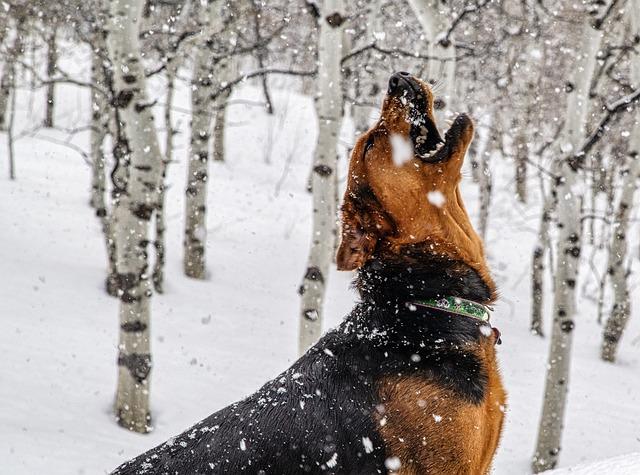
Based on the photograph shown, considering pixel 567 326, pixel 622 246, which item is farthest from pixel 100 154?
pixel 622 246

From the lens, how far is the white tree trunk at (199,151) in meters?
11.1

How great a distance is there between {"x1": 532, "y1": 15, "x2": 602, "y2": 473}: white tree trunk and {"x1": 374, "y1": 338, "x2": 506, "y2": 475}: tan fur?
4.94 metres

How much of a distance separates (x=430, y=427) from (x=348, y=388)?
1.23ft

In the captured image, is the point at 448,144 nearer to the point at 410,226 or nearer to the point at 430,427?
the point at 410,226

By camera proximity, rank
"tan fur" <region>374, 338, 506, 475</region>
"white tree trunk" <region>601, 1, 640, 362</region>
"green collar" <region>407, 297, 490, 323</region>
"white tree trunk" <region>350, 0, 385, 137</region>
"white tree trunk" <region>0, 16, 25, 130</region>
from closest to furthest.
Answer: "tan fur" <region>374, 338, 506, 475</region>, "green collar" <region>407, 297, 490, 323</region>, "white tree trunk" <region>601, 1, 640, 362</region>, "white tree trunk" <region>350, 0, 385, 137</region>, "white tree trunk" <region>0, 16, 25, 130</region>

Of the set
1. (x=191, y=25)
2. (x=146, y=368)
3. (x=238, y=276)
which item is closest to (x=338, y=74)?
(x=146, y=368)

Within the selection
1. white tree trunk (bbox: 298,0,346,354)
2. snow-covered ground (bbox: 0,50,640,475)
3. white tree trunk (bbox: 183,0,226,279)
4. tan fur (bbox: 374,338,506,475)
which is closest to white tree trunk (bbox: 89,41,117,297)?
snow-covered ground (bbox: 0,50,640,475)

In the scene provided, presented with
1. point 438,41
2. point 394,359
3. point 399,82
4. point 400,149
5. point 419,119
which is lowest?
point 394,359

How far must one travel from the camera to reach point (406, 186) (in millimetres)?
2992

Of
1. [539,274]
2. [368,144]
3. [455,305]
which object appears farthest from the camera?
[539,274]

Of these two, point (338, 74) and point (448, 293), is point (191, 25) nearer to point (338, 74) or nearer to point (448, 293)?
point (338, 74)

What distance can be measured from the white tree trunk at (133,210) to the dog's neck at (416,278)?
12.9 ft

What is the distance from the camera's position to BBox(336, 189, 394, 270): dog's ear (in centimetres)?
297

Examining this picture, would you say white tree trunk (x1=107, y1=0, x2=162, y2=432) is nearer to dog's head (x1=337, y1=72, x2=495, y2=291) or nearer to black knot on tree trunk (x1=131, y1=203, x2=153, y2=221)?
black knot on tree trunk (x1=131, y1=203, x2=153, y2=221)
